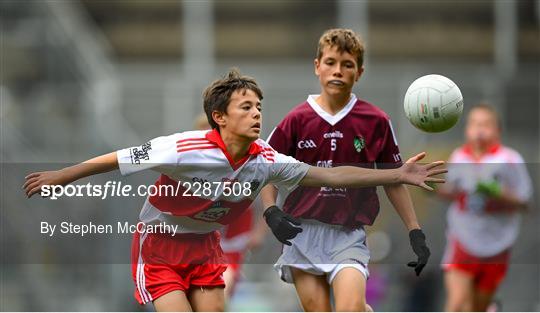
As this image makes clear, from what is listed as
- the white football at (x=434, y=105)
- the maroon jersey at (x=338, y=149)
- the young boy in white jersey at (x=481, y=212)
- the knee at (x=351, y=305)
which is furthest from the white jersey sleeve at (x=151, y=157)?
the young boy in white jersey at (x=481, y=212)

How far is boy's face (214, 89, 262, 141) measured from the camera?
6.43 m

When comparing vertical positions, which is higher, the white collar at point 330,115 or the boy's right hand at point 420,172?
the white collar at point 330,115

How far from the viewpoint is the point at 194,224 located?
21.5ft

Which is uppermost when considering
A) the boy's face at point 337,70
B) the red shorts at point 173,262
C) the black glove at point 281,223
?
the boy's face at point 337,70

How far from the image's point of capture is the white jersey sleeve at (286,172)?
6.52 meters

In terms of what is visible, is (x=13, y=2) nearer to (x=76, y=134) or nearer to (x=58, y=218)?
(x=76, y=134)

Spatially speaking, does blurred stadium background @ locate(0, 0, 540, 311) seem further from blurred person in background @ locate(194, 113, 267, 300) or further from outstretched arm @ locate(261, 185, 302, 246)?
outstretched arm @ locate(261, 185, 302, 246)

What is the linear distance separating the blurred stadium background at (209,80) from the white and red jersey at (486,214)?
17cm

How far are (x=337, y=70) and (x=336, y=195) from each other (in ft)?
2.16

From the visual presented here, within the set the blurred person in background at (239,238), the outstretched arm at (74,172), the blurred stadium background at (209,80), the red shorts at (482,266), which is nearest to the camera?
the outstretched arm at (74,172)

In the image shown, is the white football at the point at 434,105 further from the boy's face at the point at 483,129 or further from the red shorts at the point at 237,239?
the boy's face at the point at 483,129

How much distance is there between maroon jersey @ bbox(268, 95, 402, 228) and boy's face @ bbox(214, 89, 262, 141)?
0.36 m

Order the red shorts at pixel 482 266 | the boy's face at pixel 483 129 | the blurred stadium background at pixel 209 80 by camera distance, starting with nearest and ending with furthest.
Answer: the blurred stadium background at pixel 209 80, the red shorts at pixel 482 266, the boy's face at pixel 483 129

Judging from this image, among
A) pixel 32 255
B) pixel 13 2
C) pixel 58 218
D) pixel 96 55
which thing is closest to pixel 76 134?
pixel 13 2
